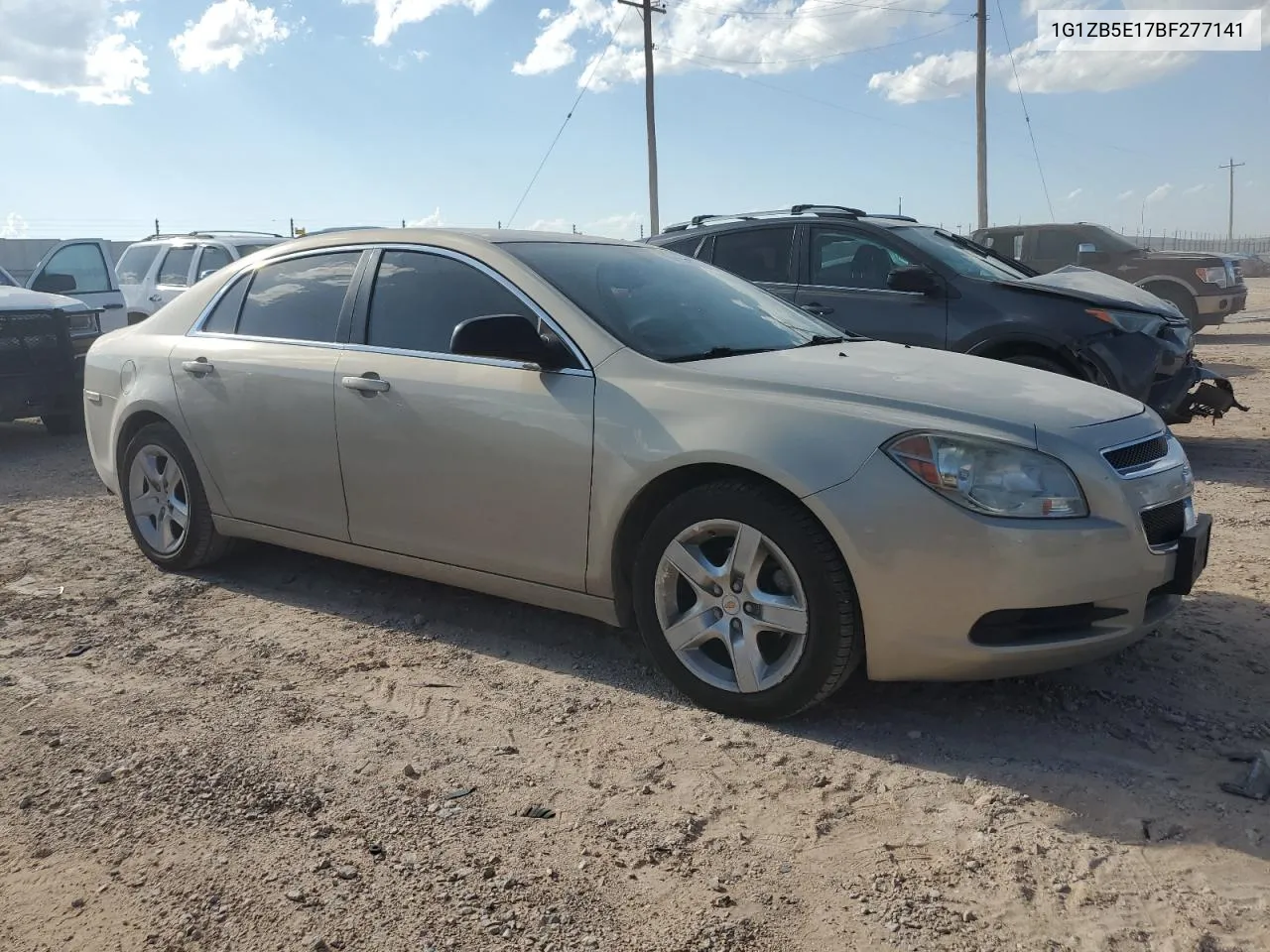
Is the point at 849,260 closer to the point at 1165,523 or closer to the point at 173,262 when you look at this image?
the point at 1165,523

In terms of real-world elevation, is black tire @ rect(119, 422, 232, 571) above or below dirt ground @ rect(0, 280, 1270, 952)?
above

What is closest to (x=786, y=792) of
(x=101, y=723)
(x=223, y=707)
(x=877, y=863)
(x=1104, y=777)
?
(x=877, y=863)

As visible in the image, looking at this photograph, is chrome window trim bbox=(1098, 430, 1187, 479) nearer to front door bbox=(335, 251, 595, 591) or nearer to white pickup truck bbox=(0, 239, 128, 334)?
front door bbox=(335, 251, 595, 591)

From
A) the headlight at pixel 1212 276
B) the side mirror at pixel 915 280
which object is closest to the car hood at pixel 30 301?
the side mirror at pixel 915 280

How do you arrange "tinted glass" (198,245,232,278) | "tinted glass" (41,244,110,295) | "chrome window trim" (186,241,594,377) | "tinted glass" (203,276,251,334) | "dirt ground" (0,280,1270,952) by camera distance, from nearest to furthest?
"dirt ground" (0,280,1270,952) → "chrome window trim" (186,241,594,377) → "tinted glass" (203,276,251,334) → "tinted glass" (41,244,110,295) → "tinted glass" (198,245,232,278)

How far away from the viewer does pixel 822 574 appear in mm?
3154

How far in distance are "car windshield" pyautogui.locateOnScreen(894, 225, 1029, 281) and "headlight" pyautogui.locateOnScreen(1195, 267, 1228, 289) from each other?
8.58 m

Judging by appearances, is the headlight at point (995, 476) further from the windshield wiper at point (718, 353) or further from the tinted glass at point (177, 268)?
the tinted glass at point (177, 268)

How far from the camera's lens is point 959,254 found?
25.0ft

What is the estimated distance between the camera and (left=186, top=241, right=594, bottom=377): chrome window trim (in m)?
3.79

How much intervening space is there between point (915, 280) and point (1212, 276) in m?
10.1

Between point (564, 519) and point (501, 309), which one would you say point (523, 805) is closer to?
point (564, 519)

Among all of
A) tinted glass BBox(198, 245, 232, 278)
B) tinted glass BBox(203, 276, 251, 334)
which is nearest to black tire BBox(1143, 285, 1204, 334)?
tinted glass BBox(198, 245, 232, 278)

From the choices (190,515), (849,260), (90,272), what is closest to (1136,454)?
(190,515)
